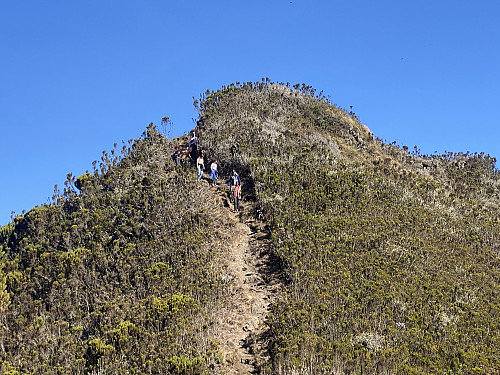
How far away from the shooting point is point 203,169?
18.4 m

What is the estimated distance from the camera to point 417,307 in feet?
33.8

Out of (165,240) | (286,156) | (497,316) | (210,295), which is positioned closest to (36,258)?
(165,240)

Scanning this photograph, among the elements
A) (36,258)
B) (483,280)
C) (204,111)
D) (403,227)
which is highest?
(204,111)

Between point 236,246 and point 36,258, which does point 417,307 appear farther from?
point 36,258

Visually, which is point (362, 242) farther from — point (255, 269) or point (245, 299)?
point (245, 299)

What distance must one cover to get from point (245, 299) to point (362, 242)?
3.85 m

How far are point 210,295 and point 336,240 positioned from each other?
411cm

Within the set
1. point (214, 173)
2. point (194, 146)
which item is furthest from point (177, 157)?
point (214, 173)

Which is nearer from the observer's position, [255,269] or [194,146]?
[255,269]

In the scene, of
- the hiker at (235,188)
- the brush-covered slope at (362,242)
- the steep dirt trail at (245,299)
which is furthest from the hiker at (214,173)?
the steep dirt trail at (245,299)

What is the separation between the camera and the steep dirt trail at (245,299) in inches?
Result: 369

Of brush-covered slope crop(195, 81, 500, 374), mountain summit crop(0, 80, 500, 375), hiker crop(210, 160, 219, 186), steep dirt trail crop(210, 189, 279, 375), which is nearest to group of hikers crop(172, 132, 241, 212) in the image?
hiker crop(210, 160, 219, 186)

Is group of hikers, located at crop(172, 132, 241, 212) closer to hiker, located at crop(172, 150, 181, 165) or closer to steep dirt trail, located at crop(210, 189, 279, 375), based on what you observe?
hiker, located at crop(172, 150, 181, 165)

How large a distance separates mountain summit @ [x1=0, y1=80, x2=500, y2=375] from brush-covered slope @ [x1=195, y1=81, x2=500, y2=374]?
5cm
